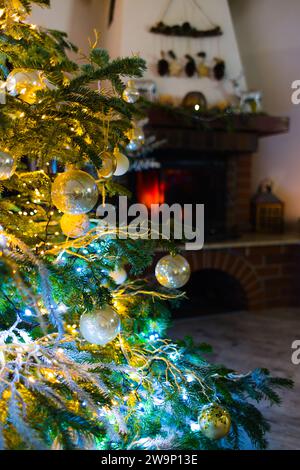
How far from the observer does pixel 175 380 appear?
1.12 metres

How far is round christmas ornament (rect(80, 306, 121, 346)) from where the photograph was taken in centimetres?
93

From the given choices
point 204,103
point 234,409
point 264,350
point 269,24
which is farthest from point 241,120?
point 234,409

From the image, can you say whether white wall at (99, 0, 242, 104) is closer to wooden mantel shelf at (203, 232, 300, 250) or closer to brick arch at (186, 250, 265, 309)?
wooden mantel shelf at (203, 232, 300, 250)

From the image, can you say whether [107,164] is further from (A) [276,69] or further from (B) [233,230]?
(A) [276,69]

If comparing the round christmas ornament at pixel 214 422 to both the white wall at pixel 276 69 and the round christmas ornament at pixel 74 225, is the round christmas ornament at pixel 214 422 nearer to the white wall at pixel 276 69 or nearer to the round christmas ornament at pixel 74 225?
the round christmas ornament at pixel 74 225

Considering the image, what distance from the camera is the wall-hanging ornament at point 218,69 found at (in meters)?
3.10

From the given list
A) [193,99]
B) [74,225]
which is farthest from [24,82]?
[193,99]

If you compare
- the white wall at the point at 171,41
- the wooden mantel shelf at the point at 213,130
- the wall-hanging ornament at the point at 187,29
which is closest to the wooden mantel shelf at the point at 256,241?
the wooden mantel shelf at the point at 213,130

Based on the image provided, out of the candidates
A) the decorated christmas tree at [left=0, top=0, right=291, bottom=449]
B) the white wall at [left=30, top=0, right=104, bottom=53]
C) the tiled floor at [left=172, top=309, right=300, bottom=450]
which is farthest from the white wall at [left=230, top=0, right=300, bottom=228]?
the decorated christmas tree at [left=0, top=0, right=291, bottom=449]

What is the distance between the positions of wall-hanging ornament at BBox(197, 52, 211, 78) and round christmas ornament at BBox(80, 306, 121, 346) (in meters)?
2.53

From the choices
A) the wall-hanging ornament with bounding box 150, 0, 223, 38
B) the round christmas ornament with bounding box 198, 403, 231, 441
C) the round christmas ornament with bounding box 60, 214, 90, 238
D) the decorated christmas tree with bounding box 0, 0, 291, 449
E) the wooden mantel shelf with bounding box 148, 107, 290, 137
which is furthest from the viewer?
the wall-hanging ornament with bounding box 150, 0, 223, 38

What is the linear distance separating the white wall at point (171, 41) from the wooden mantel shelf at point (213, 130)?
245 millimetres

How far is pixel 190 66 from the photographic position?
3.04 meters
